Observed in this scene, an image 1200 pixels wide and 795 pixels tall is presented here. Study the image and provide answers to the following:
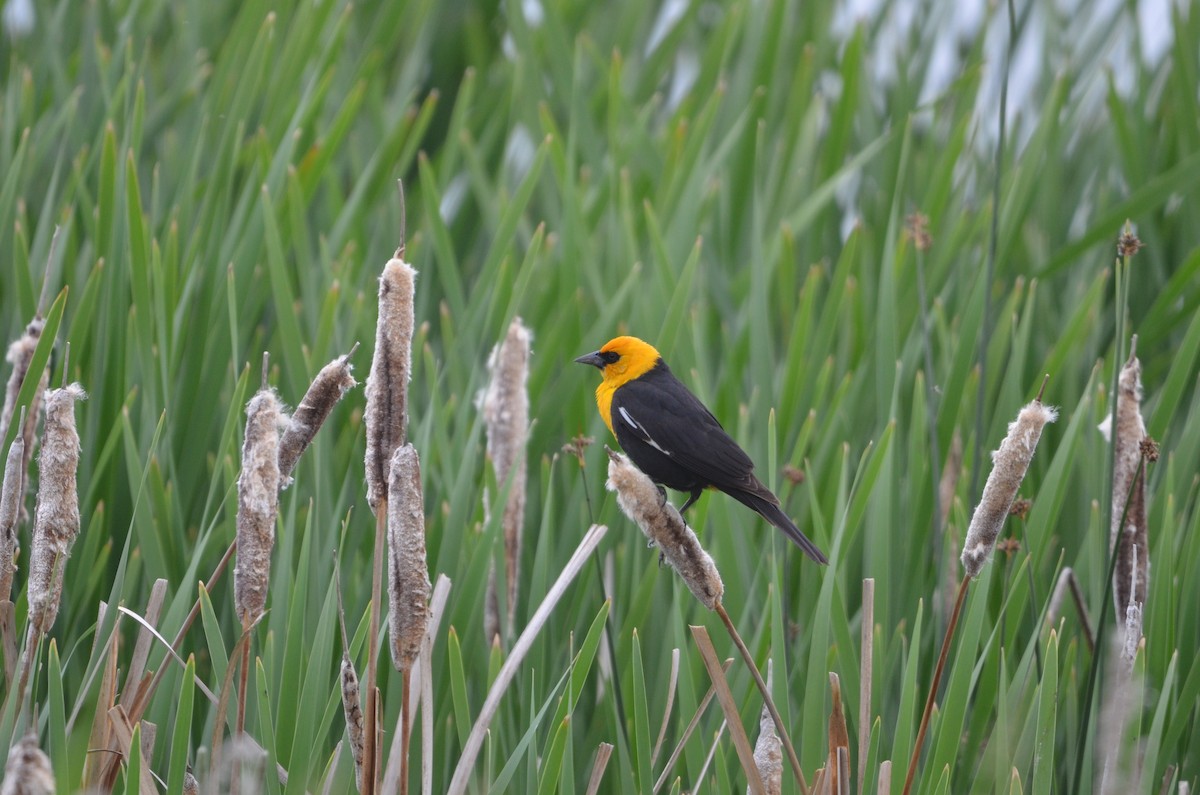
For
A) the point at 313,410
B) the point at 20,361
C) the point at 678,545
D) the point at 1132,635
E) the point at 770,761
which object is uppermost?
the point at 20,361

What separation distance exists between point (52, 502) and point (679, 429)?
41.0 inches

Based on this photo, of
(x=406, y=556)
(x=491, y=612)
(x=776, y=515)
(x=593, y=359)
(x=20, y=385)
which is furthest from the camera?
(x=593, y=359)

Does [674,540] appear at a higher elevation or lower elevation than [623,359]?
lower

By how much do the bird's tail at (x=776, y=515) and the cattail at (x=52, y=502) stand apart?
3.06ft

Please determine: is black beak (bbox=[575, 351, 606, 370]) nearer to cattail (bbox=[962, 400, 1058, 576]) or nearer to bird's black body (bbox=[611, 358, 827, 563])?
bird's black body (bbox=[611, 358, 827, 563])

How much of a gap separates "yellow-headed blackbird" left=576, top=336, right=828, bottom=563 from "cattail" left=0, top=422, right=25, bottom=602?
1.00 meters

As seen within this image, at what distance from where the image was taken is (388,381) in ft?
4.23

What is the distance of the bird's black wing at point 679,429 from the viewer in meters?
1.93

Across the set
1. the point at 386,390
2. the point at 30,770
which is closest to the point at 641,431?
the point at 386,390

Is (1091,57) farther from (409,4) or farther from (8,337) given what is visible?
(8,337)

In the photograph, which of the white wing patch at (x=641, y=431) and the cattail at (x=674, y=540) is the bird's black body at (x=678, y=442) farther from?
the cattail at (x=674, y=540)

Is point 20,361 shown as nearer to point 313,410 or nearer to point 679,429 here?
point 313,410

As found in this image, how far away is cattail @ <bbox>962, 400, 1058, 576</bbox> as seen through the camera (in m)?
1.28

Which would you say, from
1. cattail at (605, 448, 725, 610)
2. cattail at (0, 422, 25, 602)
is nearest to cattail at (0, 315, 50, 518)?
cattail at (0, 422, 25, 602)
